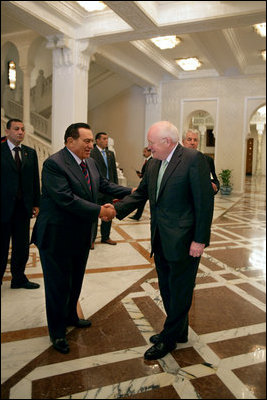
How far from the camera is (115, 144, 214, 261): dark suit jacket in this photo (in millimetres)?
1193

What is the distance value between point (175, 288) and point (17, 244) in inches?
27.2

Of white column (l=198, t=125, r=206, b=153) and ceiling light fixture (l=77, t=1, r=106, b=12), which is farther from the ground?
ceiling light fixture (l=77, t=1, r=106, b=12)

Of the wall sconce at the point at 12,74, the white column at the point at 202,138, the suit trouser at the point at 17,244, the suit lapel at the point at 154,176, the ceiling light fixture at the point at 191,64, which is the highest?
the ceiling light fixture at the point at 191,64

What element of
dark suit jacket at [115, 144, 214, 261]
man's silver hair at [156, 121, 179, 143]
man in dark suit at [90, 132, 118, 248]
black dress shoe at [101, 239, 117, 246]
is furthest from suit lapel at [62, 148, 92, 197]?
black dress shoe at [101, 239, 117, 246]

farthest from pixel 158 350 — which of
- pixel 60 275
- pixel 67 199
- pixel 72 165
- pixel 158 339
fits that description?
pixel 72 165

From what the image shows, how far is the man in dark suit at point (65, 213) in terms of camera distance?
115cm

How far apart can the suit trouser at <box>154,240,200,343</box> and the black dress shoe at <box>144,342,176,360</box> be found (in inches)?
1.0

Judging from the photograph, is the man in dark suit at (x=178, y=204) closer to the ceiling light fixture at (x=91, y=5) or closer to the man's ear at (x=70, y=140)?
the man's ear at (x=70, y=140)

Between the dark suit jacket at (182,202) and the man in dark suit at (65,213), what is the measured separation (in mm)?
151

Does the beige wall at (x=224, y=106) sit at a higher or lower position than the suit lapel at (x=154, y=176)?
higher

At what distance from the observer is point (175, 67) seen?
1.35 m

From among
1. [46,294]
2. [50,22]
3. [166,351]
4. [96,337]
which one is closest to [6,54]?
[50,22]

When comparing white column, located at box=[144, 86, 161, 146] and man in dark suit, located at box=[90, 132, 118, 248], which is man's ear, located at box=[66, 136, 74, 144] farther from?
white column, located at box=[144, 86, 161, 146]

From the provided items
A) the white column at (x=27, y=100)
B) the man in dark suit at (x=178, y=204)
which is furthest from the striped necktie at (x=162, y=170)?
the white column at (x=27, y=100)
